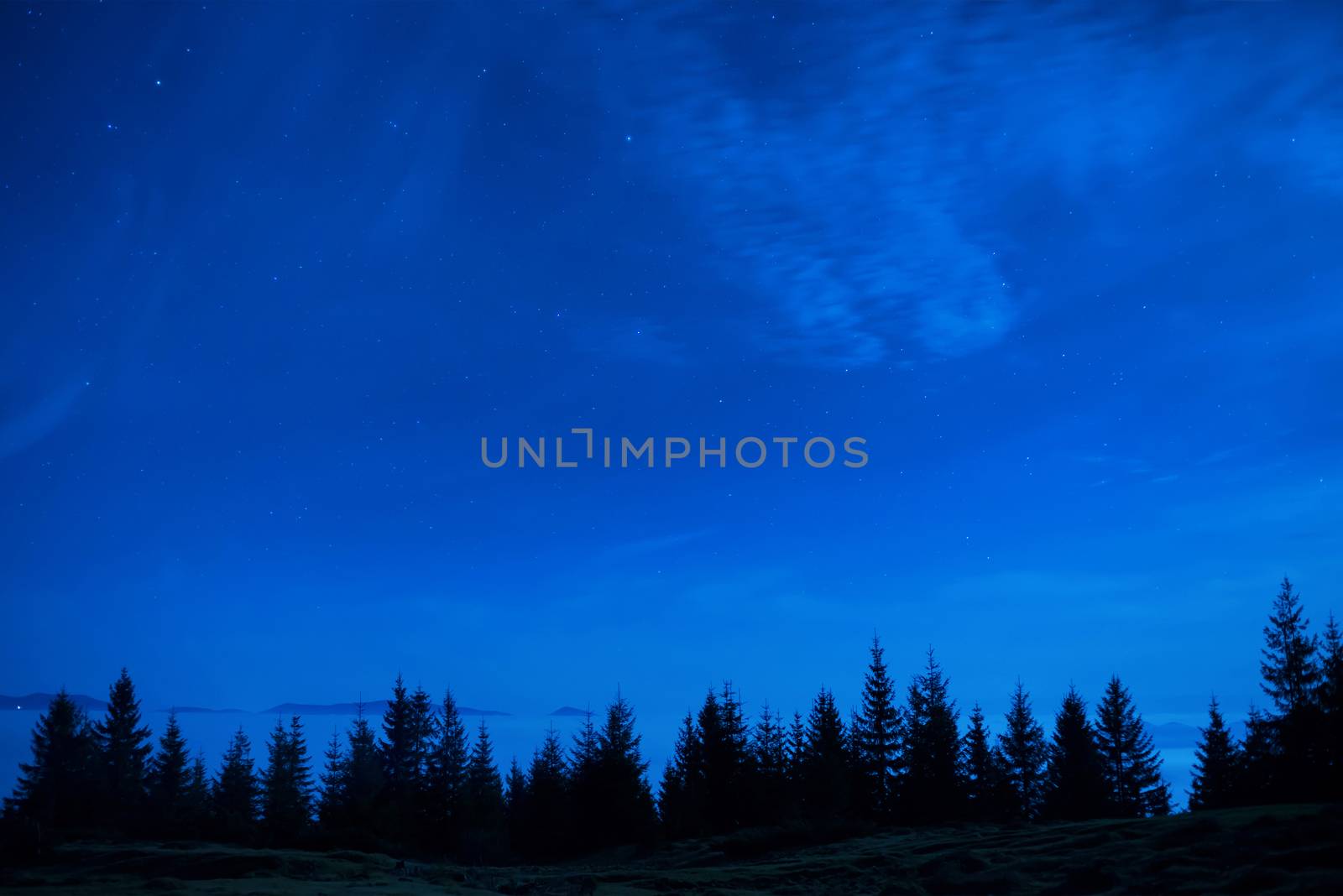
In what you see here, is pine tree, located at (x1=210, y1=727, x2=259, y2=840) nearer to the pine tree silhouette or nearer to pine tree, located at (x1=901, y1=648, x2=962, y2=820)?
the pine tree silhouette

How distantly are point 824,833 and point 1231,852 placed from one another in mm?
17017

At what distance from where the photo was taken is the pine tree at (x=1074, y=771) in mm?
57562

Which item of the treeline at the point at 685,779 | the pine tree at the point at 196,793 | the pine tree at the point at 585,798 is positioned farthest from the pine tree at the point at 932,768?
the pine tree at the point at 196,793

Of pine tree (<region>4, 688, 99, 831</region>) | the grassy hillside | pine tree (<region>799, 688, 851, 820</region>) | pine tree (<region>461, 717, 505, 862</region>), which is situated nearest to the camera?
the grassy hillside

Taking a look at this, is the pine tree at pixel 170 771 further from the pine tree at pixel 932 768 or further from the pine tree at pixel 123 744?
the pine tree at pixel 932 768

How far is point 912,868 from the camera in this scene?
2333cm

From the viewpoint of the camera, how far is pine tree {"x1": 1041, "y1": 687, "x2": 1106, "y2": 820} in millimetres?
57562

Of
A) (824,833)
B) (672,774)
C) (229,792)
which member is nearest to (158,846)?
(824,833)

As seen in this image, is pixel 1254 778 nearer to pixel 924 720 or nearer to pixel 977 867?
pixel 924 720

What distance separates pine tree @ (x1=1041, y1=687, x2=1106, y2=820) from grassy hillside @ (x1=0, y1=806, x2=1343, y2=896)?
33.4 m

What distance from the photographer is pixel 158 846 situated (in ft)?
91.5

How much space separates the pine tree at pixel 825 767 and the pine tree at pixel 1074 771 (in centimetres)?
1458

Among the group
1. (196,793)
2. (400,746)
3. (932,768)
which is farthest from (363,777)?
(932,768)

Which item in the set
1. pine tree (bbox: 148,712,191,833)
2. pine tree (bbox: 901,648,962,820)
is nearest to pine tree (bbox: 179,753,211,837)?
pine tree (bbox: 148,712,191,833)
